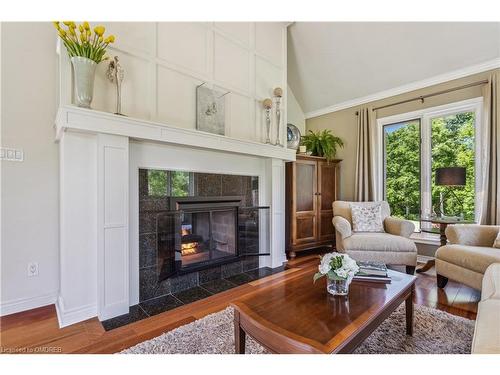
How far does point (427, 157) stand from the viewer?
3533 mm

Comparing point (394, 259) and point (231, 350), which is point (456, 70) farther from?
point (231, 350)

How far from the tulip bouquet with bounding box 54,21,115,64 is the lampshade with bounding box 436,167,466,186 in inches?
137

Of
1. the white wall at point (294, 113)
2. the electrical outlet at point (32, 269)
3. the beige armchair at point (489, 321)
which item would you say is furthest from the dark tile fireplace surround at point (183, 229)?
the white wall at point (294, 113)

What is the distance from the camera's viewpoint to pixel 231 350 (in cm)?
151

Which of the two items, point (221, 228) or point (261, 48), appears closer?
point (221, 228)

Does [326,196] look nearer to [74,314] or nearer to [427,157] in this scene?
[427,157]

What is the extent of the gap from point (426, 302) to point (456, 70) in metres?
2.86

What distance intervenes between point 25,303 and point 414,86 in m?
4.98

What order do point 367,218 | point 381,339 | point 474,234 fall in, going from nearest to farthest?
1. point 381,339
2. point 474,234
3. point 367,218

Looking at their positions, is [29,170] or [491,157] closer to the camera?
[29,170]

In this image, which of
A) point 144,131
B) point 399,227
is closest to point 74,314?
point 144,131

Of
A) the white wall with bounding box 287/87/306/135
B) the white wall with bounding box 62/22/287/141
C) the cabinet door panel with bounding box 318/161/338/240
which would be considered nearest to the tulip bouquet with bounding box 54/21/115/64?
the white wall with bounding box 62/22/287/141

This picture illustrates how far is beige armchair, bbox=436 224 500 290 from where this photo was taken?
2.08 metres
